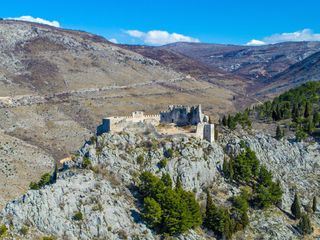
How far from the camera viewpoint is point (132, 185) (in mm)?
75000

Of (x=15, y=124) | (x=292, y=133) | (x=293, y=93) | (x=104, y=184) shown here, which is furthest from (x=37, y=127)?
(x=104, y=184)

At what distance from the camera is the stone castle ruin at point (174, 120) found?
84.0 metres

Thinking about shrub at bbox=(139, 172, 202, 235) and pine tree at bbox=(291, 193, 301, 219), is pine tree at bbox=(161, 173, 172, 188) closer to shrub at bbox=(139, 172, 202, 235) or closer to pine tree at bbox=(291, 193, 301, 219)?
shrub at bbox=(139, 172, 202, 235)

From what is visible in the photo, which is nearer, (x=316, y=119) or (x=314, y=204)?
(x=314, y=204)

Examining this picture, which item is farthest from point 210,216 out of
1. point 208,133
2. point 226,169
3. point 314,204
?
point 314,204

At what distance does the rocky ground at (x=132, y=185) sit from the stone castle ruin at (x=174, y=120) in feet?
5.95

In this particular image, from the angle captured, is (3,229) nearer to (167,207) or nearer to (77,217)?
(77,217)

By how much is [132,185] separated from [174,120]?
22.6 metres

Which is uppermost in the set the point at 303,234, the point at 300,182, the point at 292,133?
the point at 292,133

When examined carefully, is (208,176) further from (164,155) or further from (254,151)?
(254,151)

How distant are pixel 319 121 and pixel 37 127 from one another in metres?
96.7

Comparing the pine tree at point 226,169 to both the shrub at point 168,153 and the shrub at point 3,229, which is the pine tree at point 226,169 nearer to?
the shrub at point 168,153

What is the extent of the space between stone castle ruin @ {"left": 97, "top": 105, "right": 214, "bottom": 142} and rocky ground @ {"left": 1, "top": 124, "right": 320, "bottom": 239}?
5.95 feet

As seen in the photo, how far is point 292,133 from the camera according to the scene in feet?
360
